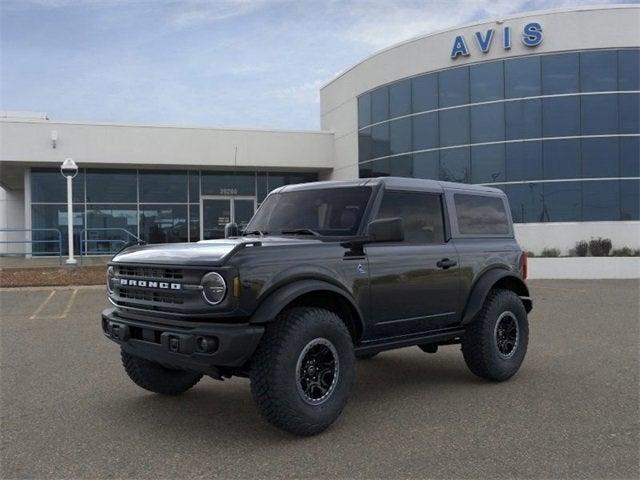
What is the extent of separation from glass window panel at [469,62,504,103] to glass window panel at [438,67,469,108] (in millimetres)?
238

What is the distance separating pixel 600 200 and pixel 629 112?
303 cm

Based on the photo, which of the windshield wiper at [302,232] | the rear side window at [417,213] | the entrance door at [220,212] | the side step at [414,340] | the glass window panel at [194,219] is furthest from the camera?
the entrance door at [220,212]

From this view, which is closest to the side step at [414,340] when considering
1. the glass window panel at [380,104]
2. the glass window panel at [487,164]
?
the glass window panel at [487,164]

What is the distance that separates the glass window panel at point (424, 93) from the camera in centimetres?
2280

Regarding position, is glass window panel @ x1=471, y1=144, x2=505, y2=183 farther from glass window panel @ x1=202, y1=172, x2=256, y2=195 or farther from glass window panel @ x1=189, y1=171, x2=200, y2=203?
glass window panel @ x1=189, y1=171, x2=200, y2=203

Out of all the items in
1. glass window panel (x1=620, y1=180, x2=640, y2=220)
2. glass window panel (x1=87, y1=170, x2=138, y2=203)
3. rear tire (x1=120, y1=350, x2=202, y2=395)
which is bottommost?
rear tire (x1=120, y1=350, x2=202, y2=395)

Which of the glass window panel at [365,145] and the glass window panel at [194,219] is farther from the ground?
the glass window panel at [365,145]

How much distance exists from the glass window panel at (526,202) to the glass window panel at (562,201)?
222 mm

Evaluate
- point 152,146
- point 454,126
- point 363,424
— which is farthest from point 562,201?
point 363,424

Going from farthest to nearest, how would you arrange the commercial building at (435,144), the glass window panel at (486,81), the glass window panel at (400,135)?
the glass window panel at (400,135), the glass window panel at (486,81), the commercial building at (435,144)

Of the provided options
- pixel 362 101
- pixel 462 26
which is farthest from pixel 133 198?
pixel 462 26

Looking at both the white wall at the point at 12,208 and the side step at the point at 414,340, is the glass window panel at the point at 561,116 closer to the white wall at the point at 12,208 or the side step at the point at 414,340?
the side step at the point at 414,340

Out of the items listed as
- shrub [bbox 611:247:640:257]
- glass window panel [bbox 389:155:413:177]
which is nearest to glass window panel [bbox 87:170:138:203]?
glass window panel [bbox 389:155:413:177]

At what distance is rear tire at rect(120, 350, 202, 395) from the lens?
17.9ft
